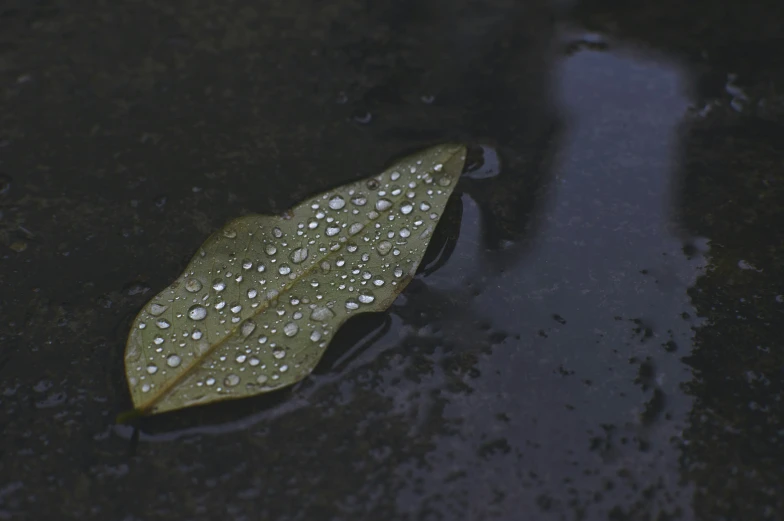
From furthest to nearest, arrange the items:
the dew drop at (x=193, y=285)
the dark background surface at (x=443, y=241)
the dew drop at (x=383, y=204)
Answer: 1. the dew drop at (x=383, y=204)
2. the dew drop at (x=193, y=285)
3. the dark background surface at (x=443, y=241)

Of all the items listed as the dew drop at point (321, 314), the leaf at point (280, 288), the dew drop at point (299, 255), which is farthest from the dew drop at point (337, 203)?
the dew drop at point (321, 314)

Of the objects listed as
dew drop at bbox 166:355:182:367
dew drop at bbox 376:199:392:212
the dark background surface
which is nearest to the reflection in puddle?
the dark background surface

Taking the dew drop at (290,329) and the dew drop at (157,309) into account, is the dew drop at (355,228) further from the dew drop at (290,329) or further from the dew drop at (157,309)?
the dew drop at (157,309)

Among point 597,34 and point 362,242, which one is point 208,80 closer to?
point 362,242

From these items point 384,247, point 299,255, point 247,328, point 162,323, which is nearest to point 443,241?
point 384,247

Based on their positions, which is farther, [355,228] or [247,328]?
[355,228]

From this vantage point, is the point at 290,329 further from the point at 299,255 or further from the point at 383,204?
the point at 383,204

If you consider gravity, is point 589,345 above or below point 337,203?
below
